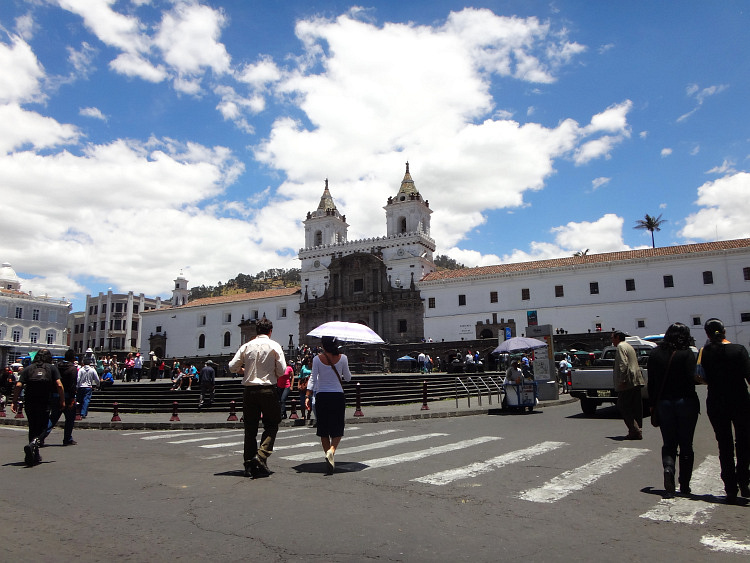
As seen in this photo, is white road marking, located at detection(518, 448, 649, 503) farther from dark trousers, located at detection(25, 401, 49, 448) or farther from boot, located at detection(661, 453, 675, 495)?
dark trousers, located at detection(25, 401, 49, 448)

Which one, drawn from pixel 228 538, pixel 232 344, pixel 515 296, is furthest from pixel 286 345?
pixel 228 538

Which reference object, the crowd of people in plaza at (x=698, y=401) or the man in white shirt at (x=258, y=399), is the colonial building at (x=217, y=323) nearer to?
the man in white shirt at (x=258, y=399)

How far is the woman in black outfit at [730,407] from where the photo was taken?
529 centimetres

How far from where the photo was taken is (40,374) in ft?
27.3

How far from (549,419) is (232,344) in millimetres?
52095

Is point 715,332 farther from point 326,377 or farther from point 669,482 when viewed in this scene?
point 326,377

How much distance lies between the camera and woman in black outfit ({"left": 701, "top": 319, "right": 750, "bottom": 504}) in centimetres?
529

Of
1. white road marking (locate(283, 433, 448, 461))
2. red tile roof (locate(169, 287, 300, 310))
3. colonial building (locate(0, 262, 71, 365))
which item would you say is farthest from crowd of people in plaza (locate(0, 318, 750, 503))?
colonial building (locate(0, 262, 71, 365))

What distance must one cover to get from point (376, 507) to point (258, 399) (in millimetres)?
2131

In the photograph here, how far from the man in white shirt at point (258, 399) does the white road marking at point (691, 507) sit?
13.5 feet

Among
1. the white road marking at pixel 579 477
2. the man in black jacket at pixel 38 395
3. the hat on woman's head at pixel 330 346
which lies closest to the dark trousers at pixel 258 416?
the hat on woman's head at pixel 330 346

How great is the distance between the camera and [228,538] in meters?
4.29

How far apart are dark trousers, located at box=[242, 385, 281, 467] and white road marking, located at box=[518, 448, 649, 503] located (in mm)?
2989

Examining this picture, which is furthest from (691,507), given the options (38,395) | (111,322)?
(111,322)
